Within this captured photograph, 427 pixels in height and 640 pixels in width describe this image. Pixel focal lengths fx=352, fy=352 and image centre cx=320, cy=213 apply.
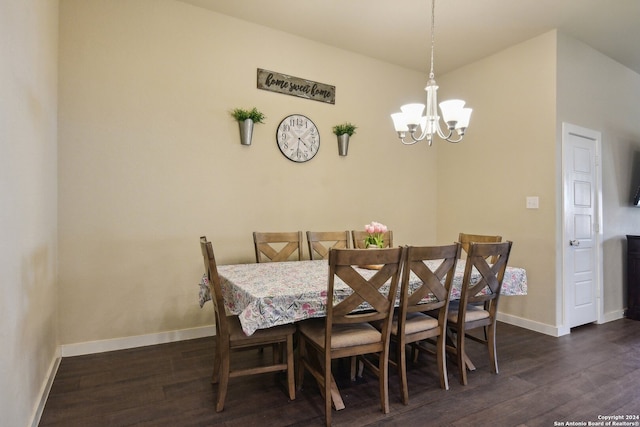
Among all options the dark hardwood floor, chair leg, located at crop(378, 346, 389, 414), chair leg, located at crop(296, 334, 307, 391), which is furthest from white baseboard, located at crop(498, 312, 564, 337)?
chair leg, located at crop(296, 334, 307, 391)

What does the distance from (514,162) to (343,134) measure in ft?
6.13

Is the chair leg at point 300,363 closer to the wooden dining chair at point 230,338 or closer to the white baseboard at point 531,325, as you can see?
the wooden dining chair at point 230,338

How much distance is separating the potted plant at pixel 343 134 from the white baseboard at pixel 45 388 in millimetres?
3100

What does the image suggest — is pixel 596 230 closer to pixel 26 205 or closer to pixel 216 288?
pixel 216 288

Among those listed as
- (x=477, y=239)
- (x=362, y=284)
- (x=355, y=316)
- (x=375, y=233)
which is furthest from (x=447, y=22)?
(x=355, y=316)

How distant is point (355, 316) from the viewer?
194cm

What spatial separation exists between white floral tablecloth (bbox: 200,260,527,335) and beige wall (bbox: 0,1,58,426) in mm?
964

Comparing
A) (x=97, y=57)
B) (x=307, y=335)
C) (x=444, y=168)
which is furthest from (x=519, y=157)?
(x=97, y=57)

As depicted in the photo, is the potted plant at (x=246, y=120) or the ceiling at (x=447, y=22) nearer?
the ceiling at (x=447, y=22)

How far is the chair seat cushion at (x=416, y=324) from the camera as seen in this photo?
2182 mm

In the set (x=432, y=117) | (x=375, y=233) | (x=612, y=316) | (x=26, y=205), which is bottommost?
(x=612, y=316)

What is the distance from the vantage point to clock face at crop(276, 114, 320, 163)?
363cm

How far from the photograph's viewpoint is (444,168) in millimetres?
4652

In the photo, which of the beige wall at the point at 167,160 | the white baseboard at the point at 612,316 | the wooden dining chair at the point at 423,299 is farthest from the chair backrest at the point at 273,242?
the white baseboard at the point at 612,316
